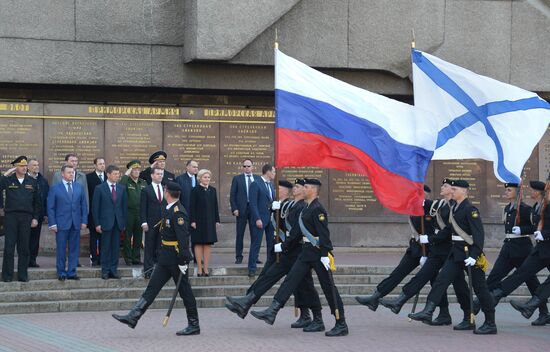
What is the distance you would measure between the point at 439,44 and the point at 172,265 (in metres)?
9.71

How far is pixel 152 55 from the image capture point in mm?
19484

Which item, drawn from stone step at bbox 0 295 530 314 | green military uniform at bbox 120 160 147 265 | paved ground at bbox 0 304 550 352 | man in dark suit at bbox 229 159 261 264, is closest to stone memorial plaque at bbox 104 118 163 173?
green military uniform at bbox 120 160 147 265

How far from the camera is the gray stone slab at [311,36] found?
19.5m

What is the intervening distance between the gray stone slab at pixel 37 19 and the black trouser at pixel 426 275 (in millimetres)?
8465

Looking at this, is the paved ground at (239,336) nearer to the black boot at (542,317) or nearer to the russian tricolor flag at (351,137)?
the black boot at (542,317)

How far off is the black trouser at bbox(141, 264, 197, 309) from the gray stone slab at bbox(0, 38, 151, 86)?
738cm

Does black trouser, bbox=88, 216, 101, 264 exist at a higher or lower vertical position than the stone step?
higher

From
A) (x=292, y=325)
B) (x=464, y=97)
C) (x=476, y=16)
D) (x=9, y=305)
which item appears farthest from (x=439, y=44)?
(x=9, y=305)

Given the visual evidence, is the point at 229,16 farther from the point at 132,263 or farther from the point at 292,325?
the point at 292,325

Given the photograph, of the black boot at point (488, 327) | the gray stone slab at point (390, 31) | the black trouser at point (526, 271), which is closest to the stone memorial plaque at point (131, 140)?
the gray stone slab at point (390, 31)

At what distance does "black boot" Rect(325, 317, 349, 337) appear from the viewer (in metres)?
12.7

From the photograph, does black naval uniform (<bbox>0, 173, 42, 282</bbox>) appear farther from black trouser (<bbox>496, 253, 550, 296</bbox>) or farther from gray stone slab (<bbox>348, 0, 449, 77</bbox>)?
gray stone slab (<bbox>348, 0, 449, 77</bbox>)

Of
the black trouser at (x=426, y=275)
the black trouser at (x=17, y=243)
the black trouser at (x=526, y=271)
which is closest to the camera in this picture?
the black trouser at (x=426, y=275)

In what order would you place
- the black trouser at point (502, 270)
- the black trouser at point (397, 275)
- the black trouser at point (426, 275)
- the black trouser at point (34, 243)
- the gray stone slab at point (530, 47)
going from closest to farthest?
the black trouser at point (426, 275) → the black trouser at point (397, 275) → the black trouser at point (502, 270) → the black trouser at point (34, 243) → the gray stone slab at point (530, 47)
